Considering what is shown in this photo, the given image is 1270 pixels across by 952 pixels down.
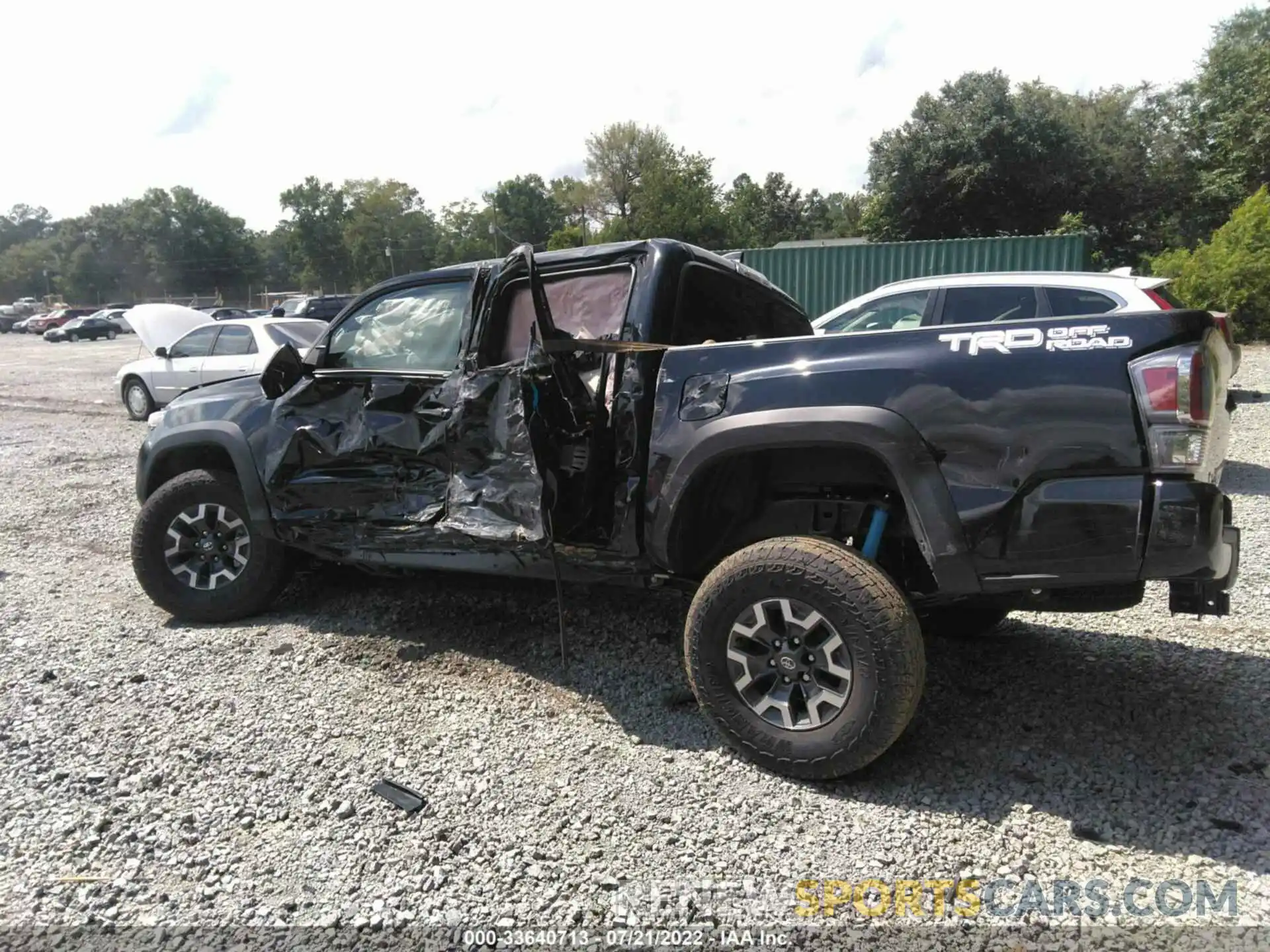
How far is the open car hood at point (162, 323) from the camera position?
494 inches

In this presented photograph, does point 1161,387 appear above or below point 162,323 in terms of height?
below

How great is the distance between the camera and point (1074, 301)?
23.0 feet

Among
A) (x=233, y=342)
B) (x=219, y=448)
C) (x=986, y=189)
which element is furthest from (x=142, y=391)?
(x=986, y=189)

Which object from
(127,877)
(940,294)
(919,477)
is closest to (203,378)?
(940,294)

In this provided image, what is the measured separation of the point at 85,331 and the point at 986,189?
4561 centimetres

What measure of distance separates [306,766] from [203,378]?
35.0ft

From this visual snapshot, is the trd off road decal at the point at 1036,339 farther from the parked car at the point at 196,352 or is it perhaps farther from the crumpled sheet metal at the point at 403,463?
the parked car at the point at 196,352

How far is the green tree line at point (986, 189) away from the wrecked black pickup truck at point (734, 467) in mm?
874

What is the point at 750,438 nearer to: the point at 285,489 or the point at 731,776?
the point at 731,776

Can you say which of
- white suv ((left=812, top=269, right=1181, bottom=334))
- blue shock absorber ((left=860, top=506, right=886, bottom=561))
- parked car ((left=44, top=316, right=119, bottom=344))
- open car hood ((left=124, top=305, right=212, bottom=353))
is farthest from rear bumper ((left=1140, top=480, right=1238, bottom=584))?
parked car ((left=44, top=316, right=119, bottom=344))

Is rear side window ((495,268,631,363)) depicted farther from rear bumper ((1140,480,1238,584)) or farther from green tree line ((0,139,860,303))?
green tree line ((0,139,860,303))

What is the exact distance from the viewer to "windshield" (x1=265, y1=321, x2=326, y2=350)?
1180cm

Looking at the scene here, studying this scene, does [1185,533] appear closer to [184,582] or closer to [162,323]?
[184,582]

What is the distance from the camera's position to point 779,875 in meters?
2.64
